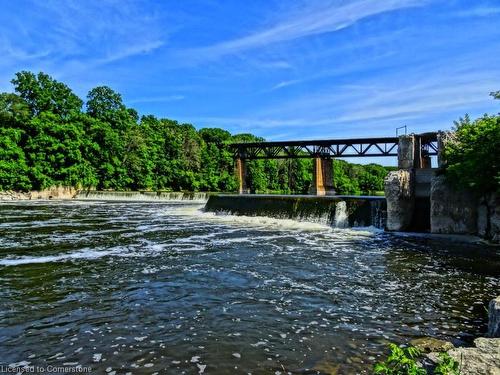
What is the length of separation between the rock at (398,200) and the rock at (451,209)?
1829 mm

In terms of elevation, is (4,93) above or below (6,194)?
above

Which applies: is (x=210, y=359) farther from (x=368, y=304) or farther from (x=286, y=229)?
(x=286, y=229)

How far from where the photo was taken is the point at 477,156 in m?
17.7

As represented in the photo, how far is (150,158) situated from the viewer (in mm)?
79812

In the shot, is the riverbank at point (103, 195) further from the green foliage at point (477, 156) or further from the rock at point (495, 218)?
the rock at point (495, 218)

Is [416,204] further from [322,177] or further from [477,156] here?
[322,177]

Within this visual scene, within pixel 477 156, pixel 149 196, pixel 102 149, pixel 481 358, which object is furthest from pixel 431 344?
pixel 102 149

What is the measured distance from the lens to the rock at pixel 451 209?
64.3ft

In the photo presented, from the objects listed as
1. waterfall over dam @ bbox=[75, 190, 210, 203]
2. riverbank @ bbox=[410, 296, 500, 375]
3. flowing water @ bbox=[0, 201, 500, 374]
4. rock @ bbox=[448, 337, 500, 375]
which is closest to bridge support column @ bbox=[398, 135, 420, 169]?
flowing water @ bbox=[0, 201, 500, 374]

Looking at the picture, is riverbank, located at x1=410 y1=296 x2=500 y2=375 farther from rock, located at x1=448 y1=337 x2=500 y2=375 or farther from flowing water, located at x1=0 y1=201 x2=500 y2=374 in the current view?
flowing water, located at x1=0 y1=201 x2=500 y2=374

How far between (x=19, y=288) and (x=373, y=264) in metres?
10.3

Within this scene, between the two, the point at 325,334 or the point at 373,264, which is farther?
the point at 373,264

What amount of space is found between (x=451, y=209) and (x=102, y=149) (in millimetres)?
63165

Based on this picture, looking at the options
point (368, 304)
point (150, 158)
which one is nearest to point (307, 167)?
point (150, 158)
